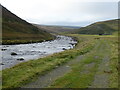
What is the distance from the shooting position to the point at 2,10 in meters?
168

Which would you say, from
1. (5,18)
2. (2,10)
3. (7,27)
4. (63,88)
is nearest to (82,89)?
(63,88)

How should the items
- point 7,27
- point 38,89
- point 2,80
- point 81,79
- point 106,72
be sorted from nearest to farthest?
point 38,89
point 2,80
point 81,79
point 106,72
point 7,27

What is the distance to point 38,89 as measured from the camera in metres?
18.4

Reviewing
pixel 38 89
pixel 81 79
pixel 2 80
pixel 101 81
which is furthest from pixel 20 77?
pixel 101 81

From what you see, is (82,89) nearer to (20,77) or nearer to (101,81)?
(101,81)

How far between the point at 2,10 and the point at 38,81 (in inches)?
6153

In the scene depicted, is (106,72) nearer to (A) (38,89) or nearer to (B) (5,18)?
(A) (38,89)

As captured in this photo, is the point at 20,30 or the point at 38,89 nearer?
the point at 38,89

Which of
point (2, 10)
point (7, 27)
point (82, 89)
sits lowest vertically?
point (82, 89)

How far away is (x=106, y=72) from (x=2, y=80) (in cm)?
1287

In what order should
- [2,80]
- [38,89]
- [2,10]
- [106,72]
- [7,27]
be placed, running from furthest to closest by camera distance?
[2,10], [7,27], [106,72], [2,80], [38,89]

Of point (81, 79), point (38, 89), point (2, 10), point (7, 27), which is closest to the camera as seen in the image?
point (38, 89)

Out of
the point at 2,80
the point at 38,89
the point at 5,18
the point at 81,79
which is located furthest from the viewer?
the point at 5,18

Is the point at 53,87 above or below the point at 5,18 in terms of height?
below
